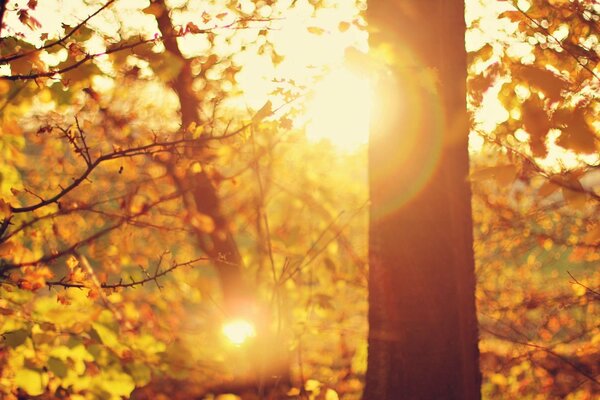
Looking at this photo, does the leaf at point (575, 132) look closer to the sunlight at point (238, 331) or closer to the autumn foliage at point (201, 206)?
the autumn foliage at point (201, 206)

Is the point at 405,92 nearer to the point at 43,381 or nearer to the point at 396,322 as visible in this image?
the point at 396,322

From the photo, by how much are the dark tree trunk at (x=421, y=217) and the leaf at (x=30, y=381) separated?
59.7 inches

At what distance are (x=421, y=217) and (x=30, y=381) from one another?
1.94 m

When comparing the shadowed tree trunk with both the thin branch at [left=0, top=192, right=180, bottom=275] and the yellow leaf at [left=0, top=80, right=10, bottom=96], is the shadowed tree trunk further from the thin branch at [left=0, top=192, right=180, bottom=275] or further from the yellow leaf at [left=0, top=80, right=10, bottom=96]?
the yellow leaf at [left=0, top=80, right=10, bottom=96]

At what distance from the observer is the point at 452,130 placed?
300 centimetres

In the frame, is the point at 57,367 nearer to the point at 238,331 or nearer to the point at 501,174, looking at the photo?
the point at 238,331

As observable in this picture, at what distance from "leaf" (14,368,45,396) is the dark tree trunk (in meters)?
1.52

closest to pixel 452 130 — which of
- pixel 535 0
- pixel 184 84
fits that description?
pixel 535 0

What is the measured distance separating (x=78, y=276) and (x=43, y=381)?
1.87ft

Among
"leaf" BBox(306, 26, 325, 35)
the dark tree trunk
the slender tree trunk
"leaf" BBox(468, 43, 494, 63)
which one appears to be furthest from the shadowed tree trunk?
"leaf" BBox(468, 43, 494, 63)

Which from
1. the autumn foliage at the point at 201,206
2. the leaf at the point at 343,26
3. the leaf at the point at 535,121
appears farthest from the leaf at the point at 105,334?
the leaf at the point at 535,121

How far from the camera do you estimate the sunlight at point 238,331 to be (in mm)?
4647

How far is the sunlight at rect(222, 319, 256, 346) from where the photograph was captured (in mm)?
4647

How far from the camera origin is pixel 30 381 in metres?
3.02
